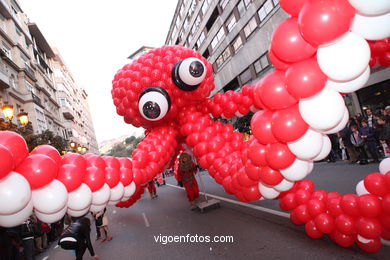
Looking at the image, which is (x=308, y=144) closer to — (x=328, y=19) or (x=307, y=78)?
(x=307, y=78)

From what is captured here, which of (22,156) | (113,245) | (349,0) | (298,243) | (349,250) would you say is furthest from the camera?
(113,245)

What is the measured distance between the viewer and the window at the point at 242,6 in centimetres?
1871

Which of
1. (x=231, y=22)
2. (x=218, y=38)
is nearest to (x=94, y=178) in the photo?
(x=231, y=22)

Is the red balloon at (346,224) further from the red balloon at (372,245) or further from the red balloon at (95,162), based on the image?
the red balloon at (95,162)

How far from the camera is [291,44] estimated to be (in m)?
2.24

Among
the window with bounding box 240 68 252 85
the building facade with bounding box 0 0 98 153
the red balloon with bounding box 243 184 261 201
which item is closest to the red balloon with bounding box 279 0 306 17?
the red balloon with bounding box 243 184 261 201

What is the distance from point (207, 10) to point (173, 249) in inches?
959

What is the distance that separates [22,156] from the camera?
2.23 meters

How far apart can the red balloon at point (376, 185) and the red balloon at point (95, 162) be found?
3001 millimetres

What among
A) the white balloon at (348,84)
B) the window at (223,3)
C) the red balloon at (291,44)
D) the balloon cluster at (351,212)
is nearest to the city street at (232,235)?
the balloon cluster at (351,212)

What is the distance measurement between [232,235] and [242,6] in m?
18.6

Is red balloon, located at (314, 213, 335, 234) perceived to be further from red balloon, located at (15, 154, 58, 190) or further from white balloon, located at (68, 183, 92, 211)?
red balloon, located at (15, 154, 58, 190)

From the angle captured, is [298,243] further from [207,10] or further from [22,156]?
[207,10]

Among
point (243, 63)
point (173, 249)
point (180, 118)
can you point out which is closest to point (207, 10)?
point (243, 63)
